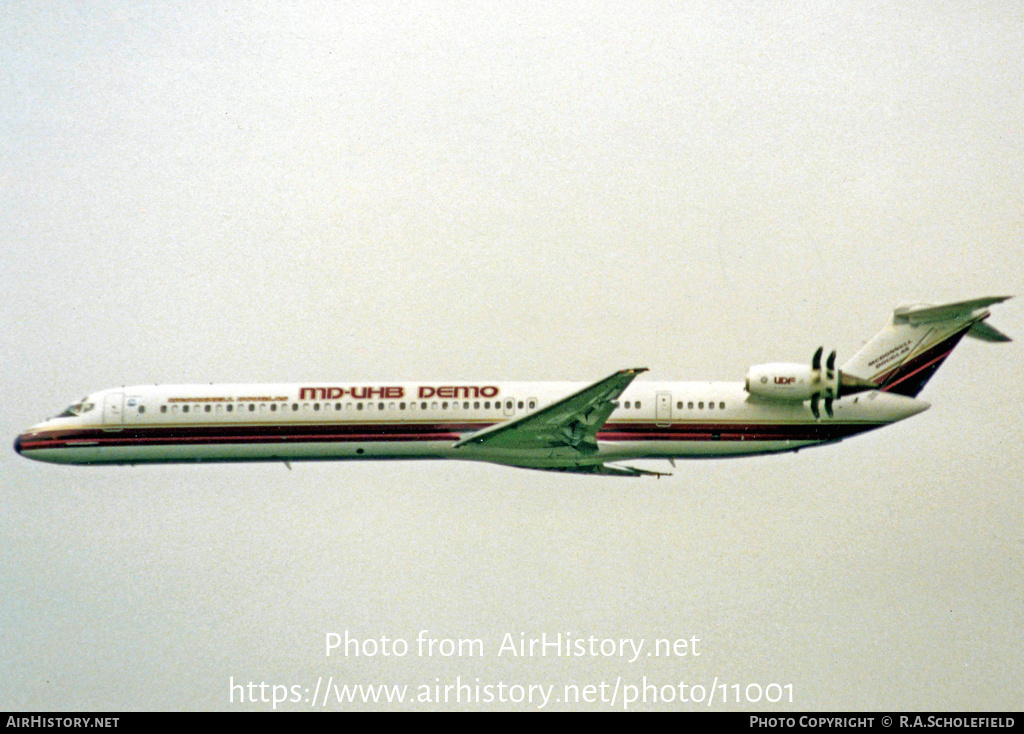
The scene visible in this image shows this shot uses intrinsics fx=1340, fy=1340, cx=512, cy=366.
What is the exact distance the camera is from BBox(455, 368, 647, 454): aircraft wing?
41.6 meters

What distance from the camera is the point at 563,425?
1682 inches

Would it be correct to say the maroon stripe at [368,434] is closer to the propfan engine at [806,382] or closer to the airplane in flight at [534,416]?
the airplane in flight at [534,416]

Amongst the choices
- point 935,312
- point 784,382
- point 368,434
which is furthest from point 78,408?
point 935,312

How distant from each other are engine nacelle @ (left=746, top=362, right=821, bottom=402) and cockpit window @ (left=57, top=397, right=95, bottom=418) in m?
22.6

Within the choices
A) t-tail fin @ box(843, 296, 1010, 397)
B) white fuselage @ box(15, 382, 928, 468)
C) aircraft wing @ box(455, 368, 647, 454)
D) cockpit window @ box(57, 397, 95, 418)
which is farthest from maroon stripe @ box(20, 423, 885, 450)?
t-tail fin @ box(843, 296, 1010, 397)

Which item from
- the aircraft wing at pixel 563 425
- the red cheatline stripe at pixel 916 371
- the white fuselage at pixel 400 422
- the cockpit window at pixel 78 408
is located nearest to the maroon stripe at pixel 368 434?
the white fuselage at pixel 400 422

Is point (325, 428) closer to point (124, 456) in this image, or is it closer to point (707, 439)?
point (124, 456)

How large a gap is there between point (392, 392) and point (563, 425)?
618 cm

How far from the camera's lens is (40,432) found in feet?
153

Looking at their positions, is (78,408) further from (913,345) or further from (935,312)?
(935,312)

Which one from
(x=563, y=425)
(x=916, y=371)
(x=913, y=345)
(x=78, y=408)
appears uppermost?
(x=913, y=345)
